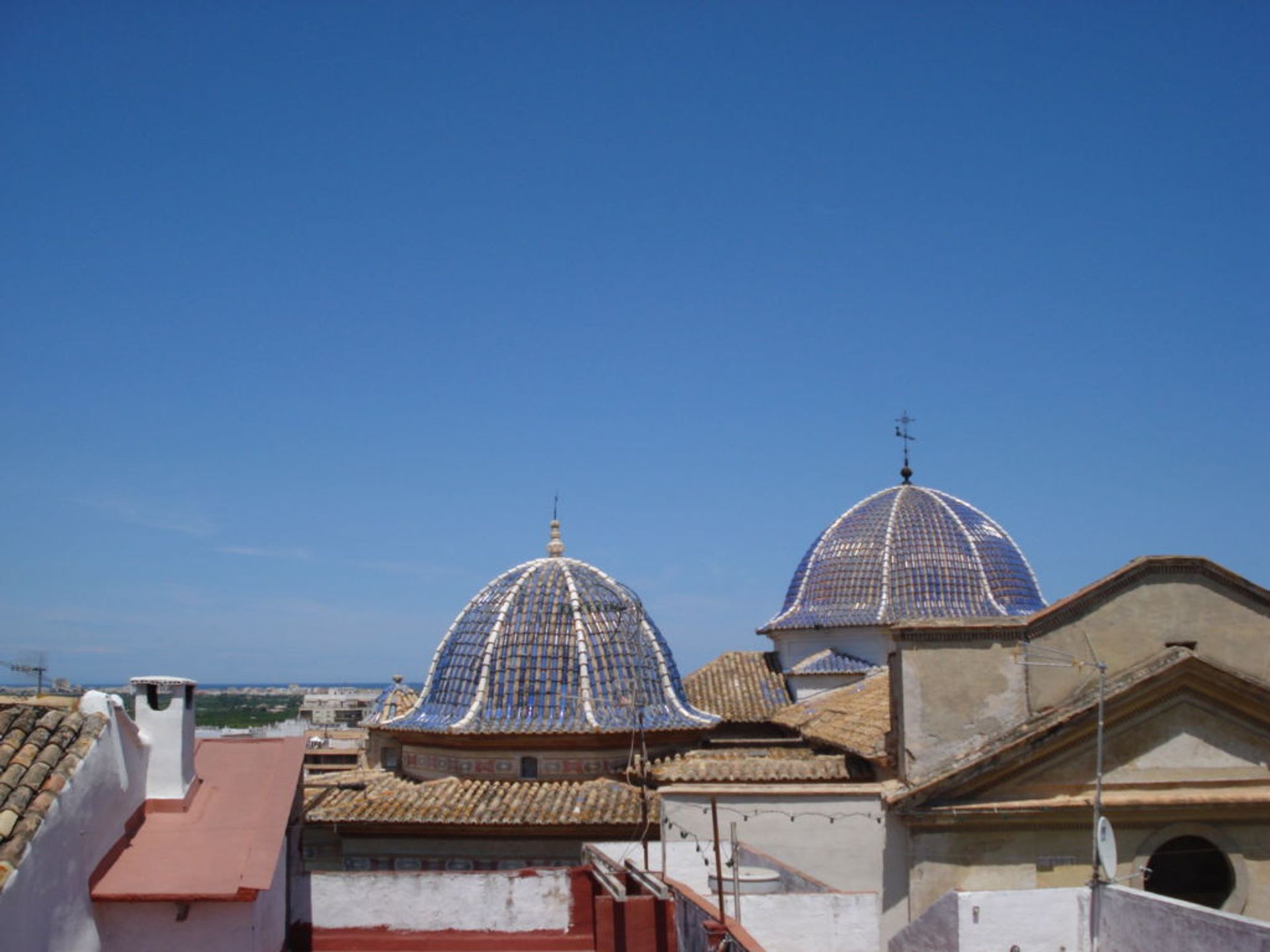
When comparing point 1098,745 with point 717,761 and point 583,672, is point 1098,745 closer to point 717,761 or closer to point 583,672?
point 717,761

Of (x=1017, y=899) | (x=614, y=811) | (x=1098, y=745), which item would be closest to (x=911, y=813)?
(x=1098, y=745)

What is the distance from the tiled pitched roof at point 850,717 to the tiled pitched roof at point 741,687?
72cm

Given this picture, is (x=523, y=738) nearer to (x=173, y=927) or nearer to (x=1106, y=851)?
(x=1106, y=851)

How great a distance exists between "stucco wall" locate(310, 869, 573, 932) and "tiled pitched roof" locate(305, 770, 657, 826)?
23.1ft

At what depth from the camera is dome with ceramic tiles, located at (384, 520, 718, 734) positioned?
20.6 meters

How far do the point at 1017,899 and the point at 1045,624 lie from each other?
17.2ft

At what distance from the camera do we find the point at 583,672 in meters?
21.0

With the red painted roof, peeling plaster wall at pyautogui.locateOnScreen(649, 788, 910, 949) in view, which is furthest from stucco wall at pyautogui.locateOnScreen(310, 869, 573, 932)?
peeling plaster wall at pyautogui.locateOnScreen(649, 788, 910, 949)

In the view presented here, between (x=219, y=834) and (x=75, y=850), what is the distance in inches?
59.6

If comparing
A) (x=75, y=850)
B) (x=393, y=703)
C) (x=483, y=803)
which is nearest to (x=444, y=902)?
(x=75, y=850)

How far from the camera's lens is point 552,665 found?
21.2 meters

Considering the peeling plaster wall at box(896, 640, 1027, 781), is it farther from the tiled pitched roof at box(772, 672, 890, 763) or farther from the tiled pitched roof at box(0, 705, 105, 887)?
the tiled pitched roof at box(0, 705, 105, 887)

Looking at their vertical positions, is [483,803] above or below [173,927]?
below

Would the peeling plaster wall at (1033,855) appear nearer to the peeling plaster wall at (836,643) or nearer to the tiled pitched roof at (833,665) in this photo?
the peeling plaster wall at (836,643)
